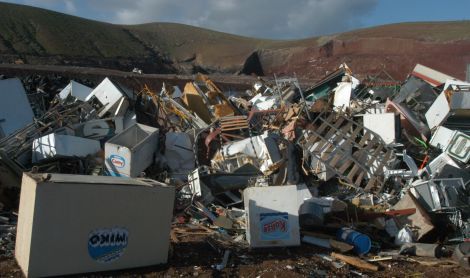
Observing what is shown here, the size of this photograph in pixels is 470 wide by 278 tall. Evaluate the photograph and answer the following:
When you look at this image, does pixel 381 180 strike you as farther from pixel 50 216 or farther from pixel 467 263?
pixel 50 216

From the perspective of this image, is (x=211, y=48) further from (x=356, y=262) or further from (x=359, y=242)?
(x=356, y=262)

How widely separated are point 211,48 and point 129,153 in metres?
57.9

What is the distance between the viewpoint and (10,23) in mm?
56188

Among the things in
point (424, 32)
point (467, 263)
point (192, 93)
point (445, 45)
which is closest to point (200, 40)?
point (424, 32)

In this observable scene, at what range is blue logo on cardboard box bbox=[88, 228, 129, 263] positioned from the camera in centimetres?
421

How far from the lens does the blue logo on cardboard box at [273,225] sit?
215 inches

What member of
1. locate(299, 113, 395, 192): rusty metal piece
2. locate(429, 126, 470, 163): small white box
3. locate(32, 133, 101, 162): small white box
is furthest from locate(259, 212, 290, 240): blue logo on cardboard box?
locate(429, 126, 470, 163): small white box

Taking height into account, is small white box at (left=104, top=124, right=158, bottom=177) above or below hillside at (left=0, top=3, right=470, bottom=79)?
below

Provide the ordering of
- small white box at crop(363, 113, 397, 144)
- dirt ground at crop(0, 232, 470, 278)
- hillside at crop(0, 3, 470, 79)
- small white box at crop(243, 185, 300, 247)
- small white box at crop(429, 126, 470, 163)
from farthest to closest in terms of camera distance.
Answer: hillside at crop(0, 3, 470, 79), small white box at crop(363, 113, 397, 144), small white box at crop(429, 126, 470, 163), small white box at crop(243, 185, 300, 247), dirt ground at crop(0, 232, 470, 278)

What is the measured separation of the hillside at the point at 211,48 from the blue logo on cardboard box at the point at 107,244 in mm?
25413

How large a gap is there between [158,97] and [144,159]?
88.1 inches

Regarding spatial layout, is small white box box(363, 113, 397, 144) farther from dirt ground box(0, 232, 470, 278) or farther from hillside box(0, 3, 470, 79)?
hillside box(0, 3, 470, 79)

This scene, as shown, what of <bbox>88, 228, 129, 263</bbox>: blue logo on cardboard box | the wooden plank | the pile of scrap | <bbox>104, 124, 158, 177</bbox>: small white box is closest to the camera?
<bbox>88, 228, 129, 263</bbox>: blue logo on cardboard box

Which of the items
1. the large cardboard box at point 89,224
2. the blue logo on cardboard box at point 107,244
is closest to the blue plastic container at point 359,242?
the large cardboard box at point 89,224
